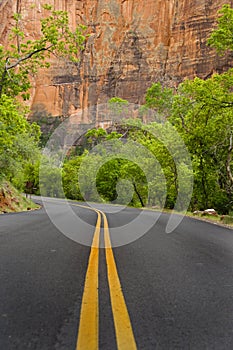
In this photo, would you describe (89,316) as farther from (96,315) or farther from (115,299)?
(115,299)

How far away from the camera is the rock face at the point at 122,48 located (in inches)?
3046

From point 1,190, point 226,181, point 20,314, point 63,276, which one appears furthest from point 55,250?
point 226,181

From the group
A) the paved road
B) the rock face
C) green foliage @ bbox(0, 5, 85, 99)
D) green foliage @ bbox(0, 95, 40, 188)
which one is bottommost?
the paved road

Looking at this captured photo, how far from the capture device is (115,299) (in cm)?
331

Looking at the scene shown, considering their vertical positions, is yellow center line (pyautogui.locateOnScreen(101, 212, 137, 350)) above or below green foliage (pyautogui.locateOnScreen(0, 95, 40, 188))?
below

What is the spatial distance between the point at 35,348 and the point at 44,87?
301 ft

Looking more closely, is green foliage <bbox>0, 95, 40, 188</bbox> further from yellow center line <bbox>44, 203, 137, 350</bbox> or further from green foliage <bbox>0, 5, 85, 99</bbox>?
yellow center line <bbox>44, 203, 137, 350</bbox>

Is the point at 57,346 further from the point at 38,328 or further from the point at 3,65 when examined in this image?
the point at 3,65

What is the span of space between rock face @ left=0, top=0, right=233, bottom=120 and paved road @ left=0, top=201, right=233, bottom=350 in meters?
75.5

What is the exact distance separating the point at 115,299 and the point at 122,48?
9037cm

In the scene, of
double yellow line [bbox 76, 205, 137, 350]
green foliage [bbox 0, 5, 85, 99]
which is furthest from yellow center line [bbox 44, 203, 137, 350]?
green foliage [bbox 0, 5, 85, 99]

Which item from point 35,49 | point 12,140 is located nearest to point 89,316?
point 35,49

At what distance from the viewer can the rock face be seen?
3046 inches

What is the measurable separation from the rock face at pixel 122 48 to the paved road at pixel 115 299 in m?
75.5
